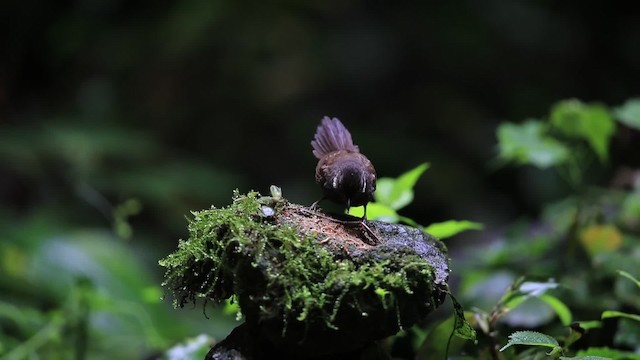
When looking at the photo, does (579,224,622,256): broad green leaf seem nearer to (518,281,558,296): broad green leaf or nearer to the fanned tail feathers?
(518,281,558,296): broad green leaf

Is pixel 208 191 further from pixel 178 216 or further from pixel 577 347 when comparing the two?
pixel 577 347

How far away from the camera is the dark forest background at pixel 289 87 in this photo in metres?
5.46

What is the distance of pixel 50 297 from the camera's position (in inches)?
136

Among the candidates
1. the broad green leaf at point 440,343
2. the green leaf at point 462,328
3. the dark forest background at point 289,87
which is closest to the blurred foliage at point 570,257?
the broad green leaf at point 440,343

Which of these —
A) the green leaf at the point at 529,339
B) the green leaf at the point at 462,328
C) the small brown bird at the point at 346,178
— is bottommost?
the green leaf at the point at 529,339

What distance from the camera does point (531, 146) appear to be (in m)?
2.73

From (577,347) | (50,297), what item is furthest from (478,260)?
(50,297)

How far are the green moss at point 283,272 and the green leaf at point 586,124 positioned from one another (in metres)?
1.58

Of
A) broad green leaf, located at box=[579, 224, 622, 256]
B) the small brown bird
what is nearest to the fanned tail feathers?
the small brown bird

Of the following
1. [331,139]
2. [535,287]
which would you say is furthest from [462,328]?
[331,139]

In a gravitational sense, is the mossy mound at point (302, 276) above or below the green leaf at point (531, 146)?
below

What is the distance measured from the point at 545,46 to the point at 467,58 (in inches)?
28.4

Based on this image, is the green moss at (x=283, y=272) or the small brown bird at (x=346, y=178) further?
the small brown bird at (x=346, y=178)

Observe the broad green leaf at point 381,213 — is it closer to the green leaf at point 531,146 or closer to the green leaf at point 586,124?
the green leaf at point 531,146
